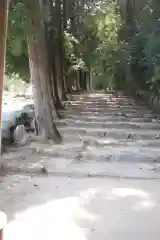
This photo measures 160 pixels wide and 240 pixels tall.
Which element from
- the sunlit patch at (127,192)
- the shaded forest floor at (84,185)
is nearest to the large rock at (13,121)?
the shaded forest floor at (84,185)

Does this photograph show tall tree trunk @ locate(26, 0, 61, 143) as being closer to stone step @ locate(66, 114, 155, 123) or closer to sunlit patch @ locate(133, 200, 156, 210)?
stone step @ locate(66, 114, 155, 123)

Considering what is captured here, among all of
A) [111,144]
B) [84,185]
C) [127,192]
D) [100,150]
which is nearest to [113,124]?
[111,144]

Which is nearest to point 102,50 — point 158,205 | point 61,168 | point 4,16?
point 61,168

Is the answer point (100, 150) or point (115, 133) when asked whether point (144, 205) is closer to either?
point (100, 150)

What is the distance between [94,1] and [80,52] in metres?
2.76

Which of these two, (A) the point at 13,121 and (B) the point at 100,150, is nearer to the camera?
(B) the point at 100,150

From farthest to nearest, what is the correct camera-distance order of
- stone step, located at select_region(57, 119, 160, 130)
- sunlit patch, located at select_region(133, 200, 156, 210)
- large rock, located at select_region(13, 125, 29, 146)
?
1. stone step, located at select_region(57, 119, 160, 130)
2. large rock, located at select_region(13, 125, 29, 146)
3. sunlit patch, located at select_region(133, 200, 156, 210)

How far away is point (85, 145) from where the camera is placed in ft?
35.6

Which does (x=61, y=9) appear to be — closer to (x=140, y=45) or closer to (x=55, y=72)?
(x=55, y=72)

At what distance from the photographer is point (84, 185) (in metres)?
6.99

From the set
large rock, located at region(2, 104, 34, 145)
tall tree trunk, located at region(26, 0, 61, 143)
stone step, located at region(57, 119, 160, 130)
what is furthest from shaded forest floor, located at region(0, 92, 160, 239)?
stone step, located at region(57, 119, 160, 130)

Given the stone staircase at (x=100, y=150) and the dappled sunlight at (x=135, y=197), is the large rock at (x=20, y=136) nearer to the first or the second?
the stone staircase at (x=100, y=150)

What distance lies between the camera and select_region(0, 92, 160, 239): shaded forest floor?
502 centimetres

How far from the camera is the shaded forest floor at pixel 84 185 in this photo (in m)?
5.02
